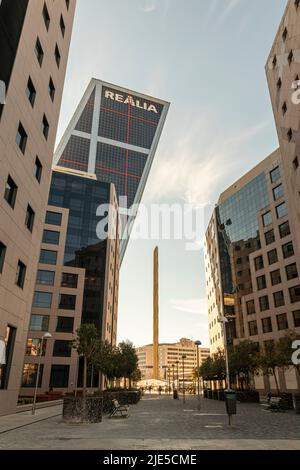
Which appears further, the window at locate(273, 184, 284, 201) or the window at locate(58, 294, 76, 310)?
the window at locate(58, 294, 76, 310)

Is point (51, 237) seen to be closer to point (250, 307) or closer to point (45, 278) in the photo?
point (45, 278)

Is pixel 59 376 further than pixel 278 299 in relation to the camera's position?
Yes

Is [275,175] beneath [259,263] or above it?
above

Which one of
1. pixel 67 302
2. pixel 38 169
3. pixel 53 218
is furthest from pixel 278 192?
pixel 38 169

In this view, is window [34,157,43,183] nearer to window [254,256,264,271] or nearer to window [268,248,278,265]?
window [268,248,278,265]

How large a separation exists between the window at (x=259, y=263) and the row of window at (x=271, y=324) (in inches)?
363

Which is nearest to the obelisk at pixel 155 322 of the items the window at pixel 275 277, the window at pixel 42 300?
the window at pixel 42 300

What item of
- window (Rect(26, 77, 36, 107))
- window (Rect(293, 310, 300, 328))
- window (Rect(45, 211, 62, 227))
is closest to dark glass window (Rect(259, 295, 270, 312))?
window (Rect(293, 310, 300, 328))

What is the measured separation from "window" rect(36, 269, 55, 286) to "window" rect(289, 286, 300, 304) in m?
40.7

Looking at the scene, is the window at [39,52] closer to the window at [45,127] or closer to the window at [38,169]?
the window at [45,127]

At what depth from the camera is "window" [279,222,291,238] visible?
55.8m

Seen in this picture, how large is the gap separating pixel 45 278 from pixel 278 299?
40.5 meters

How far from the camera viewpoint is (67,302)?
6206 centimetres
